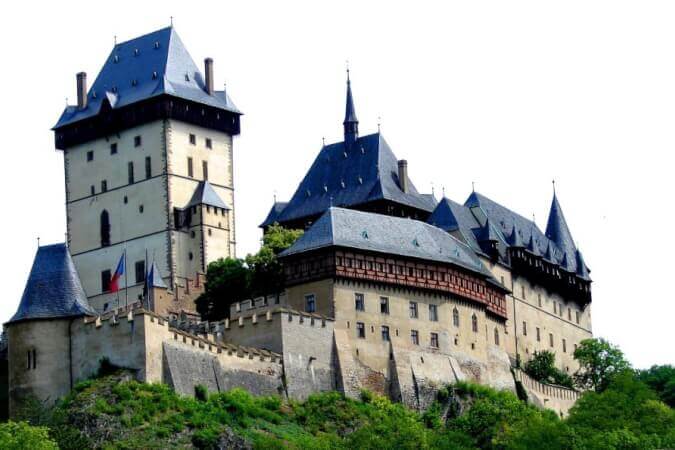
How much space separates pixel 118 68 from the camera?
133 m

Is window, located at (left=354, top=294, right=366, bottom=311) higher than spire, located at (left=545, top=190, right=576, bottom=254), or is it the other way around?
spire, located at (left=545, top=190, right=576, bottom=254)

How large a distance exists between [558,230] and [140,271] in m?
29.6

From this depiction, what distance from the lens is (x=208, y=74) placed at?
431 ft

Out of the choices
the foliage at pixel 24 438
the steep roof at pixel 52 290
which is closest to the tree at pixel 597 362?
the steep roof at pixel 52 290

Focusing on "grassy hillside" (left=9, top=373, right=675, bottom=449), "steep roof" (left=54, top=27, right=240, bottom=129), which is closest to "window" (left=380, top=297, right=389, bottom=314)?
"grassy hillside" (left=9, top=373, right=675, bottom=449)

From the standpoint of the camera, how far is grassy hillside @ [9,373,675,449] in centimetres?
9475

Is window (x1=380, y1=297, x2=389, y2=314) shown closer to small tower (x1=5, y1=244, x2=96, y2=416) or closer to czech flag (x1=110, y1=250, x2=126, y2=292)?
small tower (x1=5, y1=244, x2=96, y2=416)

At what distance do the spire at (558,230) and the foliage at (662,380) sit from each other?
9676 mm

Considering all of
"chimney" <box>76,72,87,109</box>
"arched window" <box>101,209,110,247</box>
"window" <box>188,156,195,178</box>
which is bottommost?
"arched window" <box>101,209,110,247</box>

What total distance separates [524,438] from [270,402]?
11.2 meters

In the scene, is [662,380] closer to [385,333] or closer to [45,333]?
[385,333]

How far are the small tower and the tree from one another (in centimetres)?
3716

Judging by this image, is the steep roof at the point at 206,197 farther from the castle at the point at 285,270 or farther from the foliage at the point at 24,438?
the foliage at the point at 24,438

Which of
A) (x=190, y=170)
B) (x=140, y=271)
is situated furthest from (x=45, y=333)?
(x=190, y=170)
